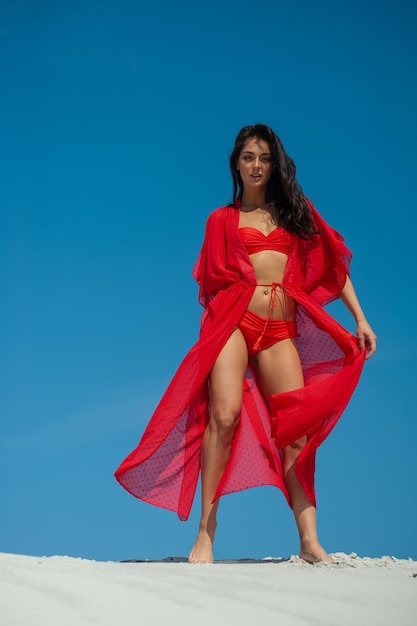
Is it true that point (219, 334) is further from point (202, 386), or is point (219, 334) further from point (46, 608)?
point (46, 608)

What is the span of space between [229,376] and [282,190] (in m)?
1.02

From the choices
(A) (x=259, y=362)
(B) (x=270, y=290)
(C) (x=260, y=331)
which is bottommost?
(A) (x=259, y=362)

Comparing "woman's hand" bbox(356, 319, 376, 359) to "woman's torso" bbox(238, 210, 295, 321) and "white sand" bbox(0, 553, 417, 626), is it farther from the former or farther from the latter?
"white sand" bbox(0, 553, 417, 626)

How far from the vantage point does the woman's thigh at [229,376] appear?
4180 millimetres

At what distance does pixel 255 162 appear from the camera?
4500 mm

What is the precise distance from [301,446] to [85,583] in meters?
1.75

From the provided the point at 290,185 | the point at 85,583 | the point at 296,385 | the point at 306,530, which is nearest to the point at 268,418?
the point at 296,385

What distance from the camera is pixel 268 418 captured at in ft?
14.4

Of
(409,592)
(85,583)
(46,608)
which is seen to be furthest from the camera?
(409,592)

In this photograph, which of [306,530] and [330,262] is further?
[330,262]

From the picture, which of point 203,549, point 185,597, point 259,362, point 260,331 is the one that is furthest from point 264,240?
point 185,597

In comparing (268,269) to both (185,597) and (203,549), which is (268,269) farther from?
(185,597)

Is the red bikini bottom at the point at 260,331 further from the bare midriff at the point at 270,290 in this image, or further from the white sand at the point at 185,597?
the white sand at the point at 185,597

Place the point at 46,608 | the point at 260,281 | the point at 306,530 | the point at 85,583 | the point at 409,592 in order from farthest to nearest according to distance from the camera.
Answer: the point at 260,281
the point at 306,530
the point at 409,592
the point at 85,583
the point at 46,608
